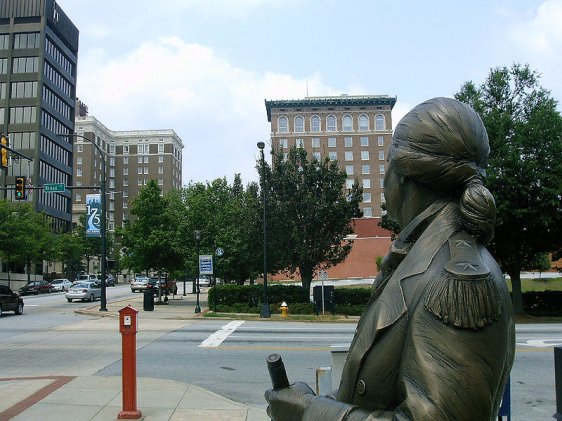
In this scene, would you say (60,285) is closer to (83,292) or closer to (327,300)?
(83,292)

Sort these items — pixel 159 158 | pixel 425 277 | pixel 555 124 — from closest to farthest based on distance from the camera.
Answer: pixel 425 277 < pixel 555 124 < pixel 159 158

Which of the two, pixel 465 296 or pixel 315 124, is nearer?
pixel 465 296

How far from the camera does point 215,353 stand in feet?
39.3

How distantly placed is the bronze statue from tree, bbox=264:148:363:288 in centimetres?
2290

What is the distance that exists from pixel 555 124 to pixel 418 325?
23.7m

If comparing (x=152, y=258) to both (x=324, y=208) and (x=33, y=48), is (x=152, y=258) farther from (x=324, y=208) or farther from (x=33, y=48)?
(x=33, y=48)

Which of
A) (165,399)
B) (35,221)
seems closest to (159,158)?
(35,221)

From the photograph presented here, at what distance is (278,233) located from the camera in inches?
997

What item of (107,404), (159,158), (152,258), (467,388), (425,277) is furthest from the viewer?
(159,158)

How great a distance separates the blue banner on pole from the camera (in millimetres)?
24891

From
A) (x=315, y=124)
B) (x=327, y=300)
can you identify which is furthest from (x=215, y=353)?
(x=315, y=124)

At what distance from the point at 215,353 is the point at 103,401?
475 cm

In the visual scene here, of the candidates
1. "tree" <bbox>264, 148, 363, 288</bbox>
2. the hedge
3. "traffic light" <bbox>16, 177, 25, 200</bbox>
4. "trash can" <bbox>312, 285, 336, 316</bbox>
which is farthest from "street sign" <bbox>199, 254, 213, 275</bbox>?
"traffic light" <bbox>16, 177, 25, 200</bbox>

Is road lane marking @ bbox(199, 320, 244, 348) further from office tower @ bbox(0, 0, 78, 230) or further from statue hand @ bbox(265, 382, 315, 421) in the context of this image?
office tower @ bbox(0, 0, 78, 230)
